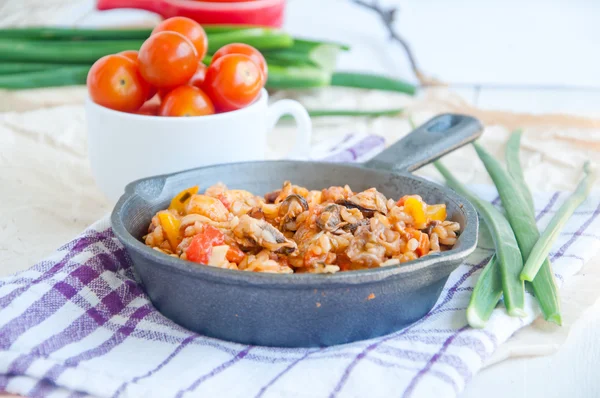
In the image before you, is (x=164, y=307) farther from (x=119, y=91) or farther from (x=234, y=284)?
(x=119, y=91)

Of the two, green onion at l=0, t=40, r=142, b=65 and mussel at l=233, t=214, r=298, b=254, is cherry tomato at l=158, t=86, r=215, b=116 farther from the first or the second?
green onion at l=0, t=40, r=142, b=65

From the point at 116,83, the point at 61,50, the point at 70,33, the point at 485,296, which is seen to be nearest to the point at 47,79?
the point at 61,50

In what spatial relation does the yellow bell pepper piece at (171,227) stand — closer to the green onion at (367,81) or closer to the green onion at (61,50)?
the green onion at (61,50)

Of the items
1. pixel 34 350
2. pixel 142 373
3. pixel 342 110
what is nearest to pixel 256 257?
pixel 142 373

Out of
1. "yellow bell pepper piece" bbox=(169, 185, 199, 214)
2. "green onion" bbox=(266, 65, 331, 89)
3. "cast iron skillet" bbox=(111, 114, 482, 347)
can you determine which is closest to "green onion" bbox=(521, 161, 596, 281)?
"cast iron skillet" bbox=(111, 114, 482, 347)

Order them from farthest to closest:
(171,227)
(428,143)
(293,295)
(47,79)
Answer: (47,79)
(428,143)
(171,227)
(293,295)

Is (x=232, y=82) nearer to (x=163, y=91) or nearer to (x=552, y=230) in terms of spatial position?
(x=163, y=91)
